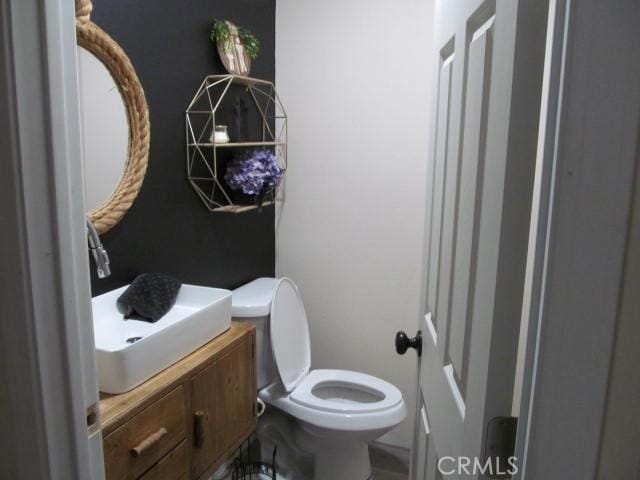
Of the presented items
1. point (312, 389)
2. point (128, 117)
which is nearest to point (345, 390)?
point (312, 389)

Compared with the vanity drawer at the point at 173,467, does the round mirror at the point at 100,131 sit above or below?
above

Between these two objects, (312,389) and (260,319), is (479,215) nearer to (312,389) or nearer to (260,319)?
(260,319)

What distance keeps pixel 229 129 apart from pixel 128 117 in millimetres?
564

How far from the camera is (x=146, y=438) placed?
1.21 metres

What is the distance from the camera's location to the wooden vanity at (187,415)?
45.1 inches

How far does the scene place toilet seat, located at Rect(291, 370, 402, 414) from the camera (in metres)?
2.05

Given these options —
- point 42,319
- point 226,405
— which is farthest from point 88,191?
point 42,319

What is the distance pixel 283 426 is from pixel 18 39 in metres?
1.96

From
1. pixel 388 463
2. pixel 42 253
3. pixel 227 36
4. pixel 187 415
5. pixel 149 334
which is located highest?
pixel 227 36

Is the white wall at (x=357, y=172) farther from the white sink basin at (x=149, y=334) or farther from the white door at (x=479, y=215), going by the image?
the white door at (x=479, y=215)

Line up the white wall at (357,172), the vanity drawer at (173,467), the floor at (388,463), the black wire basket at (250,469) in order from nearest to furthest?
1. the vanity drawer at (173,467)
2. the black wire basket at (250,469)
3. the white wall at (357,172)
4. the floor at (388,463)

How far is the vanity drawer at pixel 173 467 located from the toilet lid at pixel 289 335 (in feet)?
2.07

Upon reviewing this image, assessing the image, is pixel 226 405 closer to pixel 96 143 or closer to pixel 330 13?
pixel 96 143

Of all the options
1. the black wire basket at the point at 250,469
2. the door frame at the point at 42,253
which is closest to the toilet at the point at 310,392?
the black wire basket at the point at 250,469
